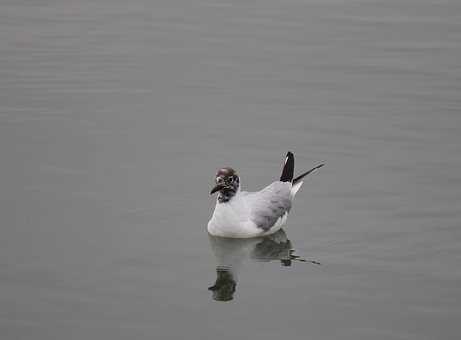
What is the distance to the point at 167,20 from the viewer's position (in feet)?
72.3

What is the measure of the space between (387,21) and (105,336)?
1342 centimetres

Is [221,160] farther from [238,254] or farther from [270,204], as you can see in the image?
[238,254]

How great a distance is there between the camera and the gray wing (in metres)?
13.6

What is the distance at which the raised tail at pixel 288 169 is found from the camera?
1442cm

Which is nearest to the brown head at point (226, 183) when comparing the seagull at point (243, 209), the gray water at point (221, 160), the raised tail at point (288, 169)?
the seagull at point (243, 209)

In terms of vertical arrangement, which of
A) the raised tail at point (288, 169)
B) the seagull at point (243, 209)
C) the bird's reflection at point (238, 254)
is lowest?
the bird's reflection at point (238, 254)

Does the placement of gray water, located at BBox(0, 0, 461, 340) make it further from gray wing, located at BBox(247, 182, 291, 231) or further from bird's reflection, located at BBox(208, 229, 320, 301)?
gray wing, located at BBox(247, 182, 291, 231)

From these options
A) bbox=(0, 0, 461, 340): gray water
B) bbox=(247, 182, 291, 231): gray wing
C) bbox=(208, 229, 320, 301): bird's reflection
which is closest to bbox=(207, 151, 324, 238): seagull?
bbox=(247, 182, 291, 231): gray wing

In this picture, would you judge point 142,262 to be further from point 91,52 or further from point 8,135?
point 91,52

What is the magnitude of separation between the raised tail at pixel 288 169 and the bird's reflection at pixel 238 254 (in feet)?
3.10

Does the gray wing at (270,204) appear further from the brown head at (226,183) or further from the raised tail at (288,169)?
the brown head at (226,183)

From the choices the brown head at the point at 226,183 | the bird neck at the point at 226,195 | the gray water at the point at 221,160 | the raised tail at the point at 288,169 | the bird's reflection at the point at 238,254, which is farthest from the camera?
the raised tail at the point at 288,169

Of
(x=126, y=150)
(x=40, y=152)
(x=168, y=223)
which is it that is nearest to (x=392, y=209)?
(x=168, y=223)

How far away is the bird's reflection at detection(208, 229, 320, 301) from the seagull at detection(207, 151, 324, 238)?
107 millimetres
